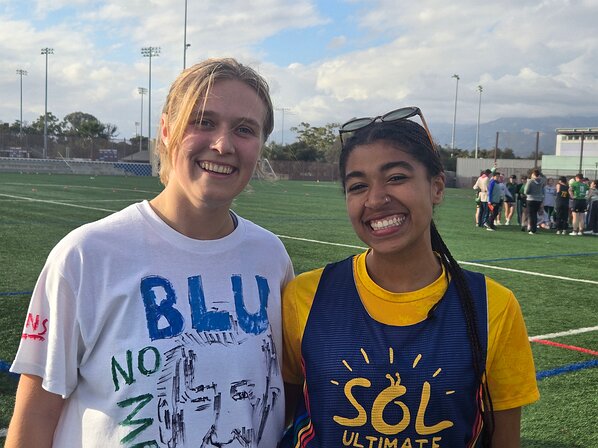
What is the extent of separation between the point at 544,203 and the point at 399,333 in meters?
18.9

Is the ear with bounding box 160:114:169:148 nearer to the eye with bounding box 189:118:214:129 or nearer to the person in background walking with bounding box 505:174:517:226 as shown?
the eye with bounding box 189:118:214:129

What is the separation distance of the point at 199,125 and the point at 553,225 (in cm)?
1945

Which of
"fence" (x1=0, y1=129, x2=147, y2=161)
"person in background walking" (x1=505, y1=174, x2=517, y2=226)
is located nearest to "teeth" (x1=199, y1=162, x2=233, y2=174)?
"person in background walking" (x1=505, y1=174, x2=517, y2=226)

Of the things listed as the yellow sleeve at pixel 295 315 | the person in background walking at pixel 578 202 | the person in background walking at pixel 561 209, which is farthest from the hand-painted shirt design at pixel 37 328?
the person in background walking at pixel 561 209

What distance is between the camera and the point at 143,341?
1.75 meters

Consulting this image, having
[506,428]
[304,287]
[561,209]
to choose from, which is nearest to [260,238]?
[304,287]

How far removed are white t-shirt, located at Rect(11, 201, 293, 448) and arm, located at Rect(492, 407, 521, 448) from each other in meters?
0.72

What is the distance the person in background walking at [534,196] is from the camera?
56.5 ft

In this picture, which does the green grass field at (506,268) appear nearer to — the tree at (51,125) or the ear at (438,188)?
the ear at (438,188)

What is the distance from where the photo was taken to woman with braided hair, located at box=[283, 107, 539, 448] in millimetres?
1858

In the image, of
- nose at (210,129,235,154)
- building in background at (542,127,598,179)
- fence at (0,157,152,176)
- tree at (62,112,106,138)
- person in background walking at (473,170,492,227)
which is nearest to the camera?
nose at (210,129,235,154)

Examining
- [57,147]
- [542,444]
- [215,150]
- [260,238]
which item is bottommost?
[542,444]

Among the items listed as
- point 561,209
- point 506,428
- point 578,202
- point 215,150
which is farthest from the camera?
point 561,209

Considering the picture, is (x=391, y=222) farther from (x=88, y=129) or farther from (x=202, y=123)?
(x=88, y=129)
